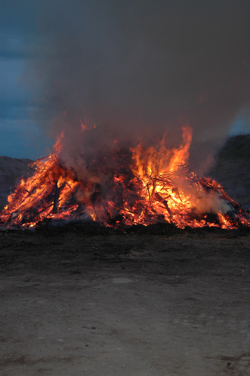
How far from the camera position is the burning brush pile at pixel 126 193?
15492 mm

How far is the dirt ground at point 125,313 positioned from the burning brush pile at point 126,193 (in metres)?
4.85

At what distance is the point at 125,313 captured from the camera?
5211 millimetres

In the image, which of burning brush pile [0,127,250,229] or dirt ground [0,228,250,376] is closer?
dirt ground [0,228,250,376]

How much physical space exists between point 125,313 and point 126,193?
1101 centimetres

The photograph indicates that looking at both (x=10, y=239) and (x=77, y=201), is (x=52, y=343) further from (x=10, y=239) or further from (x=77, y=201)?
(x=77, y=201)

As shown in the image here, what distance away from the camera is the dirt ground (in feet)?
11.9

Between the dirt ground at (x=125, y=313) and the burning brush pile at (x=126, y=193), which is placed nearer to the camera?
the dirt ground at (x=125, y=313)

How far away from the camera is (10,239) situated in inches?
514

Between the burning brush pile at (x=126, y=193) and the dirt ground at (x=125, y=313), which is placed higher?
the burning brush pile at (x=126, y=193)

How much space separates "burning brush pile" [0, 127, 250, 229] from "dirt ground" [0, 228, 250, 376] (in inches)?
191

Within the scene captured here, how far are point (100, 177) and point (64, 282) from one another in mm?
9234

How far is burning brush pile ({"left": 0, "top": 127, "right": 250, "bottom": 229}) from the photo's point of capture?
50.8 feet

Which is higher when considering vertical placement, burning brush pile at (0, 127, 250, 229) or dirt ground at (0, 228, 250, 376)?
burning brush pile at (0, 127, 250, 229)

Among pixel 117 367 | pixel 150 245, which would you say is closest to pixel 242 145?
pixel 150 245
